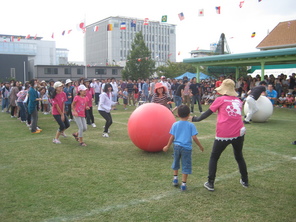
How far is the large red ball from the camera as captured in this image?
741cm

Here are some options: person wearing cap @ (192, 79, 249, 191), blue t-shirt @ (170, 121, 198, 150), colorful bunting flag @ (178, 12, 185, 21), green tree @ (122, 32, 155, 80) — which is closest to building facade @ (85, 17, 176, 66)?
green tree @ (122, 32, 155, 80)

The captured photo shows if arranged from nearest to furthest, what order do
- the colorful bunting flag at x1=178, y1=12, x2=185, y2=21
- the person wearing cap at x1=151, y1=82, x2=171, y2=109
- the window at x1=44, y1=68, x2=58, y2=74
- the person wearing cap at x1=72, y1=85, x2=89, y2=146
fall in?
the person wearing cap at x1=72, y1=85, x2=89, y2=146
the person wearing cap at x1=151, y1=82, x2=171, y2=109
the colorful bunting flag at x1=178, y1=12, x2=185, y2=21
the window at x1=44, y1=68, x2=58, y2=74

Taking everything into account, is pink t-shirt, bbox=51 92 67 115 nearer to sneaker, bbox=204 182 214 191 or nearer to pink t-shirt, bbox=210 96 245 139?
pink t-shirt, bbox=210 96 245 139

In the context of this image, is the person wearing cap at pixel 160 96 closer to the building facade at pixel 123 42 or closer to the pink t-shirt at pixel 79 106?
the pink t-shirt at pixel 79 106

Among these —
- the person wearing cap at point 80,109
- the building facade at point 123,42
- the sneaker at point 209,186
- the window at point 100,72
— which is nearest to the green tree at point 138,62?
the window at point 100,72

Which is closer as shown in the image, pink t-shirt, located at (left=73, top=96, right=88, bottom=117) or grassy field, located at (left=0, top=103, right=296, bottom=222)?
grassy field, located at (left=0, top=103, right=296, bottom=222)

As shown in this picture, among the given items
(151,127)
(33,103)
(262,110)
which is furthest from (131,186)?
(262,110)

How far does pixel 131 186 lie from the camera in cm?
539

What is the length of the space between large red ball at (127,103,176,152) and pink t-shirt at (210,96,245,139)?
2.43 m

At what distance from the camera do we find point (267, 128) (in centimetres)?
1164

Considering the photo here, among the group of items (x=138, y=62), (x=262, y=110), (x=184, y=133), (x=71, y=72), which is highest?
(x=138, y=62)

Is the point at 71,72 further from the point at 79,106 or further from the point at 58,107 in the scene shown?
the point at 79,106

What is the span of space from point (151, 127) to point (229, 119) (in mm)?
2657

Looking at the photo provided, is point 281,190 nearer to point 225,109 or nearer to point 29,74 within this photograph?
point 225,109
